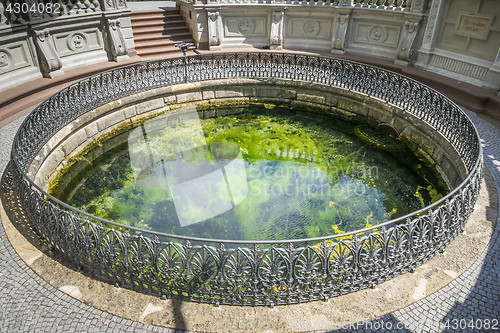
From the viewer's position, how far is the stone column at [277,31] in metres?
13.4

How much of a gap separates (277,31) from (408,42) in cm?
471

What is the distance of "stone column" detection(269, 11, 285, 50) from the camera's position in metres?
13.4

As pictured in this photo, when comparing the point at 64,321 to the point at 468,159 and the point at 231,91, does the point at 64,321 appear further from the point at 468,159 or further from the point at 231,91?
the point at 231,91

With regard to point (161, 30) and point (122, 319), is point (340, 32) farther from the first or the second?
point (122, 319)

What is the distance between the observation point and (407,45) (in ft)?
38.4

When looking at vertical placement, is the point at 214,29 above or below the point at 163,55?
above

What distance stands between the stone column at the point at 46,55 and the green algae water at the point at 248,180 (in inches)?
127

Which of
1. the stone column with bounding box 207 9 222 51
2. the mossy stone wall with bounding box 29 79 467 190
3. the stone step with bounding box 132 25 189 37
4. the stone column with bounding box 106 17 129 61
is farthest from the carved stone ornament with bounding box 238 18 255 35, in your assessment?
the stone column with bounding box 106 17 129 61

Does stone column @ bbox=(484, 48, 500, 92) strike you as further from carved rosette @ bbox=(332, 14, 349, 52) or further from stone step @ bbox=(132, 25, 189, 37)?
stone step @ bbox=(132, 25, 189, 37)

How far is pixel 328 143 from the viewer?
9570mm

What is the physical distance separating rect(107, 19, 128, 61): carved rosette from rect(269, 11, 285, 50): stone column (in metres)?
5.42

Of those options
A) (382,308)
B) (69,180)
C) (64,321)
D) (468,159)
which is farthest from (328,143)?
(64,321)

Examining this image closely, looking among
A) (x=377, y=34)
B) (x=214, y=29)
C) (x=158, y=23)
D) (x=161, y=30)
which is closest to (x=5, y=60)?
(x=161, y=30)

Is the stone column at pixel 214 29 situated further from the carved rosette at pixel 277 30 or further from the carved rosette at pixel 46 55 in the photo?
the carved rosette at pixel 46 55
